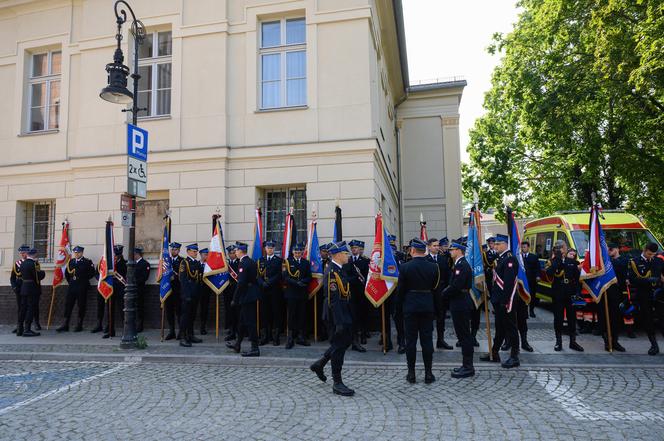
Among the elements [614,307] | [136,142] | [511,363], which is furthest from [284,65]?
[614,307]

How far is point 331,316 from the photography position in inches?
264

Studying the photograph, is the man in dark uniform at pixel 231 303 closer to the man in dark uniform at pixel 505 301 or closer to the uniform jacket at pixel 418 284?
the uniform jacket at pixel 418 284

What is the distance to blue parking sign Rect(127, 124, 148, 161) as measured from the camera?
897 cm

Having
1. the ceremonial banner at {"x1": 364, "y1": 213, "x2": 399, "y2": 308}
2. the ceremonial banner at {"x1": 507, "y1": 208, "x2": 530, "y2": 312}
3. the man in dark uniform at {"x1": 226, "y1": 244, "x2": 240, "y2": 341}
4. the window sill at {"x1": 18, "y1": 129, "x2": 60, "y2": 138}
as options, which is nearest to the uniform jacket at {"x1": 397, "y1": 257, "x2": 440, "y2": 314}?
the ceremonial banner at {"x1": 507, "y1": 208, "x2": 530, "y2": 312}

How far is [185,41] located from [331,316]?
9114 mm

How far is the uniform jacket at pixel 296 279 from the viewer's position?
9.01 metres

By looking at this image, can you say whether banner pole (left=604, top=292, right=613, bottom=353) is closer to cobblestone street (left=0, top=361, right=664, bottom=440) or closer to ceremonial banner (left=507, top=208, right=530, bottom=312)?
cobblestone street (left=0, top=361, right=664, bottom=440)

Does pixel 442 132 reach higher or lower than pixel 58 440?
higher

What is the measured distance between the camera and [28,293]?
1077 centimetres

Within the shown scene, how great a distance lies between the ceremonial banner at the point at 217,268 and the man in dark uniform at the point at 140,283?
7.16 ft

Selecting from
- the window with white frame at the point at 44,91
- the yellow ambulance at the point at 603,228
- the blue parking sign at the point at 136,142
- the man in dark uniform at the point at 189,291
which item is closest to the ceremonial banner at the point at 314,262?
the man in dark uniform at the point at 189,291

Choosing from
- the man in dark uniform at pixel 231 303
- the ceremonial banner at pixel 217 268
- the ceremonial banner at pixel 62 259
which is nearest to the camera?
the ceremonial banner at pixel 217 268

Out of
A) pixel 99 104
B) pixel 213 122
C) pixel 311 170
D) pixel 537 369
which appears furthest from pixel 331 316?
pixel 99 104

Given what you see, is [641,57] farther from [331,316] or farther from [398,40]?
[331,316]
